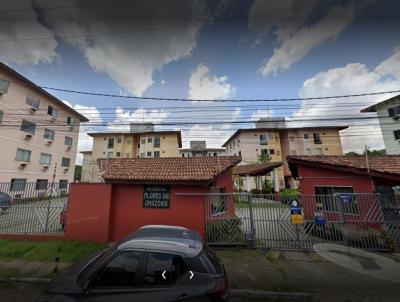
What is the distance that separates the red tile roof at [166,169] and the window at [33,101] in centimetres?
2101

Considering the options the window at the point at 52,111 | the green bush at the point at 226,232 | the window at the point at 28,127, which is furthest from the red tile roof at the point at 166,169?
the window at the point at 52,111

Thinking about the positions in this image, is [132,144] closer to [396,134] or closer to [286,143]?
[286,143]

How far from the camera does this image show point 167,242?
3240 mm

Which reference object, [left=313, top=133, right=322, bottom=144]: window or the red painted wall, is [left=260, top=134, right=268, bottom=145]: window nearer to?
[left=313, top=133, right=322, bottom=144]: window

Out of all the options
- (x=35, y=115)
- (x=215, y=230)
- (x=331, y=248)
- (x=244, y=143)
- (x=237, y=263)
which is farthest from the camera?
(x=244, y=143)

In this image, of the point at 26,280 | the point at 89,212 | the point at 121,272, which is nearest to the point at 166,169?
the point at 89,212

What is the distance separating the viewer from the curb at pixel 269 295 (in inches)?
170

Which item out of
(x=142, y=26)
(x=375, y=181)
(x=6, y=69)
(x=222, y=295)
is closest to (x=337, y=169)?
(x=375, y=181)

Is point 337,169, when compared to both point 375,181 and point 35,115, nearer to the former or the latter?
point 375,181

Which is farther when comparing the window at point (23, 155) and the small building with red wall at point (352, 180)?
the window at point (23, 155)

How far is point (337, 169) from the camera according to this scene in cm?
865

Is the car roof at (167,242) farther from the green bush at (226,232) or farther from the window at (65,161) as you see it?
the window at (65,161)

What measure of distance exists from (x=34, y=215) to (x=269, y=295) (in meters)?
9.61

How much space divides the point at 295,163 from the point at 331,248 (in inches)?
170
